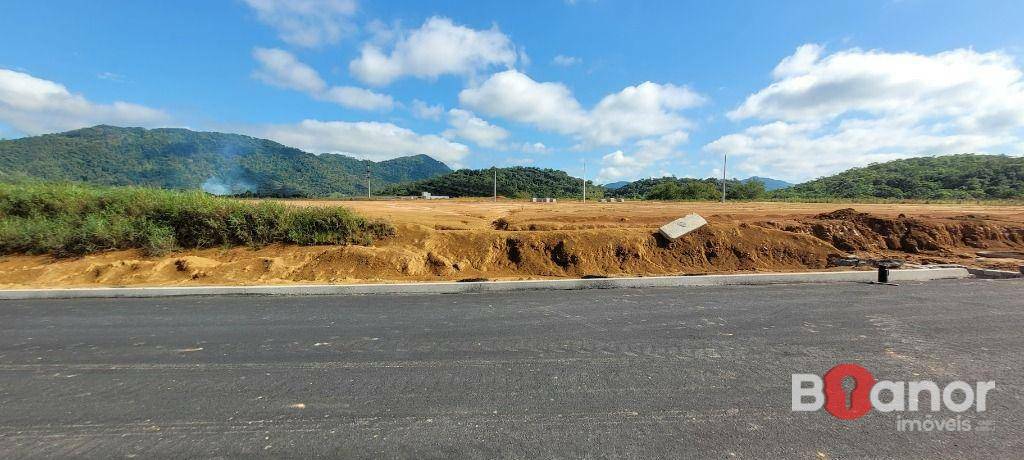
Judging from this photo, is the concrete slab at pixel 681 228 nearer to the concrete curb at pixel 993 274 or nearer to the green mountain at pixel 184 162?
the concrete curb at pixel 993 274

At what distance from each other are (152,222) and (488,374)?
11.3 m

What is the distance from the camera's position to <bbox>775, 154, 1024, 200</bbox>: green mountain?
2045 inches

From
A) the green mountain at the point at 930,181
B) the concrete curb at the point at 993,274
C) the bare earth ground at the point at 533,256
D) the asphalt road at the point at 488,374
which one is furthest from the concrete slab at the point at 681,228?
the green mountain at the point at 930,181

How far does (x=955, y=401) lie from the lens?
3.14 metres

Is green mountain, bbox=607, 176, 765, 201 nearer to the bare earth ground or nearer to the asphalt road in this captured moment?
the bare earth ground

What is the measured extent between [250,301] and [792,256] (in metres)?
12.2

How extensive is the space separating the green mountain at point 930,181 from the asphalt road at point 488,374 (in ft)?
193

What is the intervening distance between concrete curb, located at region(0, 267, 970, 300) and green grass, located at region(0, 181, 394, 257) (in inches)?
113

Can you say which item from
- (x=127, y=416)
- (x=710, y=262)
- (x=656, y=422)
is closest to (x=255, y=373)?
(x=127, y=416)

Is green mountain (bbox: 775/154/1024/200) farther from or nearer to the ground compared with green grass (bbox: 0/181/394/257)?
farther from the ground

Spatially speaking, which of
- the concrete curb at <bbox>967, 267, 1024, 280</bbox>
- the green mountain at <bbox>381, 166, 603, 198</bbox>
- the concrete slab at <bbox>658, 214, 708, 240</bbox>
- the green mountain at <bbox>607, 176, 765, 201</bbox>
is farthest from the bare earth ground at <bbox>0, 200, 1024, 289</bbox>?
the green mountain at <bbox>381, 166, 603, 198</bbox>

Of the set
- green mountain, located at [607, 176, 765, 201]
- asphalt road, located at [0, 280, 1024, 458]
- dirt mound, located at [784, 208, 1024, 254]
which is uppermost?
green mountain, located at [607, 176, 765, 201]

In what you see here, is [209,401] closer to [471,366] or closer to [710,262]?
[471,366]

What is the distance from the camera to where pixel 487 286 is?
7.67m
